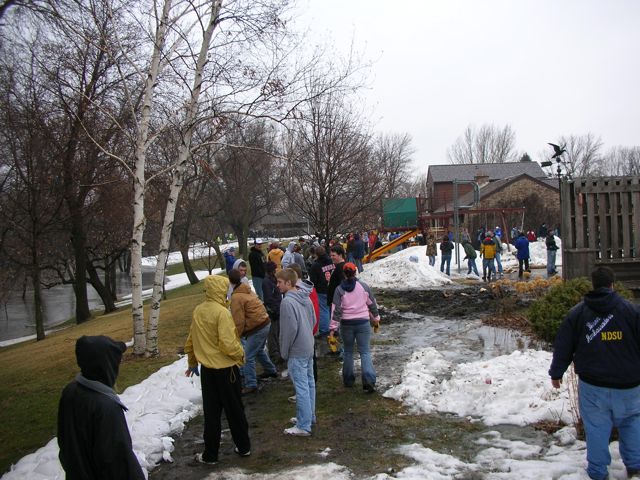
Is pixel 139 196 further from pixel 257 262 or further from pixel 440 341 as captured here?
pixel 440 341

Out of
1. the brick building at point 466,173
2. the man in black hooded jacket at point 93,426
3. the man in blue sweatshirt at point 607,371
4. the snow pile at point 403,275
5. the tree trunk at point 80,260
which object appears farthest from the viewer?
the brick building at point 466,173

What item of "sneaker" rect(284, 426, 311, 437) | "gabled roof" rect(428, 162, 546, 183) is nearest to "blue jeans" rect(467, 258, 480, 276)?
"sneaker" rect(284, 426, 311, 437)

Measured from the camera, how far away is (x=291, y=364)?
20.8 ft

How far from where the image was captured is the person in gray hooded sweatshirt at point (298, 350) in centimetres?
624

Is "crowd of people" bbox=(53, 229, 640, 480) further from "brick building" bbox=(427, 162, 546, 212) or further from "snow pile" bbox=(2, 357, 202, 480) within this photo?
"brick building" bbox=(427, 162, 546, 212)

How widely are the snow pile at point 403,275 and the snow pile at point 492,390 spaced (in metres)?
12.1

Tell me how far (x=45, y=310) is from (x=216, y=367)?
125 ft

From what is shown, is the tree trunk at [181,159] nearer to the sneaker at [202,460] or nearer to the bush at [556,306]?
the sneaker at [202,460]

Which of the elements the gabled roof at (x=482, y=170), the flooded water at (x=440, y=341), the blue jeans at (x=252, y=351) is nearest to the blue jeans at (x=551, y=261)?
the flooded water at (x=440, y=341)

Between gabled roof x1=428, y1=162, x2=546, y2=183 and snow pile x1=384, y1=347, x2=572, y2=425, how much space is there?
188 feet

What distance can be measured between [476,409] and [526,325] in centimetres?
486

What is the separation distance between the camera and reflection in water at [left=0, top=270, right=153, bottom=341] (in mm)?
32034

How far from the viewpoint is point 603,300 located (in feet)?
14.7

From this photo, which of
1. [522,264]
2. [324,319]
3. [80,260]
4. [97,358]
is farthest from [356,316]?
[80,260]
